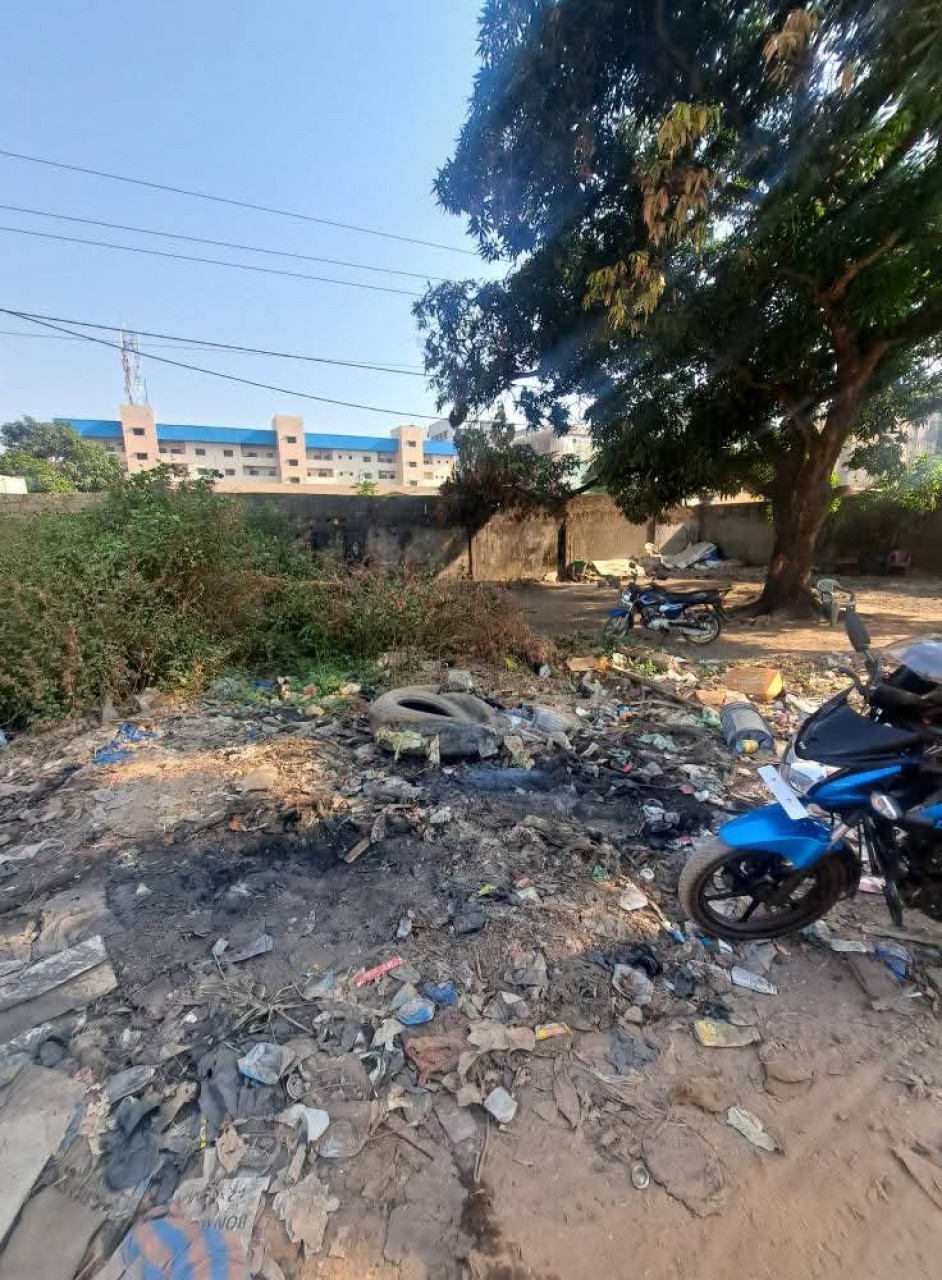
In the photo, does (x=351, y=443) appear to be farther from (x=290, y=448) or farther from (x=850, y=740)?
(x=850, y=740)

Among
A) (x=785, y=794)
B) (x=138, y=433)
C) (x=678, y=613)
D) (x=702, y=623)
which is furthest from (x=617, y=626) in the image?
(x=138, y=433)

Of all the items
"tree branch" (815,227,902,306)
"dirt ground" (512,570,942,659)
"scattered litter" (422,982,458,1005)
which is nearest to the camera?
"scattered litter" (422,982,458,1005)

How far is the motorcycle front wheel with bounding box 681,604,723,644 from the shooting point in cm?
685

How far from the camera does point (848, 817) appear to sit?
1.84 meters

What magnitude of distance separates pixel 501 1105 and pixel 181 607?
464 cm

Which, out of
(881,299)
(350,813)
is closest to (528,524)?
(881,299)

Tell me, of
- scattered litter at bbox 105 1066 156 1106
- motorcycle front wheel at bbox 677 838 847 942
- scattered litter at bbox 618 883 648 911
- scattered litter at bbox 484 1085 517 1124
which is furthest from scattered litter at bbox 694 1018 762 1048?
scattered litter at bbox 105 1066 156 1106

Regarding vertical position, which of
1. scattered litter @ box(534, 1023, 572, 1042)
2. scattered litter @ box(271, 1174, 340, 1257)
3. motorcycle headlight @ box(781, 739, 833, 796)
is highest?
motorcycle headlight @ box(781, 739, 833, 796)

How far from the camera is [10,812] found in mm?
3076

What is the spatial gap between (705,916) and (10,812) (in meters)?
3.63

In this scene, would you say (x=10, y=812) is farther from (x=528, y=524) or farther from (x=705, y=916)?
(x=528, y=524)

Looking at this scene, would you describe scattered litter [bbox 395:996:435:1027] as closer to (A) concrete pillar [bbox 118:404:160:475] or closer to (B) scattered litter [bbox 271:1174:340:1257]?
(B) scattered litter [bbox 271:1174:340:1257]

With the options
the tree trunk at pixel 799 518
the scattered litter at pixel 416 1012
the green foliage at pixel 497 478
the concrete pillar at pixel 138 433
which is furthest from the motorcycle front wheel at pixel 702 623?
the concrete pillar at pixel 138 433

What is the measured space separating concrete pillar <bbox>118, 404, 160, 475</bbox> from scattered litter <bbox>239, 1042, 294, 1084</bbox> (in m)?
48.2
